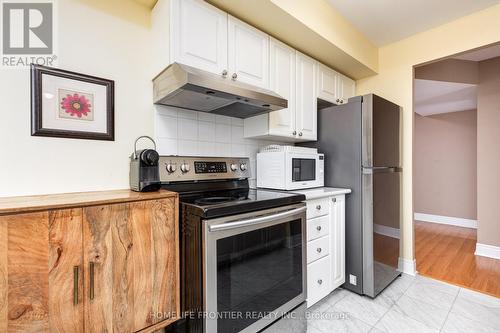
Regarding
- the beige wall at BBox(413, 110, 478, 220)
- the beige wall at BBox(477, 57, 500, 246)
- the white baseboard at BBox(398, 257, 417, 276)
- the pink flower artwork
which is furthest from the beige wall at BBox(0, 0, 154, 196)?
the beige wall at BBox(413, 110, 478, 220)

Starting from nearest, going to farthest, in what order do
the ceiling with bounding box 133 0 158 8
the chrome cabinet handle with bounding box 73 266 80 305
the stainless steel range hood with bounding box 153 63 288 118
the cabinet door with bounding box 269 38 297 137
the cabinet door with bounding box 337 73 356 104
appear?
the chrome cabinet handle with bounding box 73 266 80 305, the stainless steel range hood with bounding box 153 63 288 118, the ceiling with bounding box 133 0 158 8, the cabinet door with bounding box 269 38 297 137, the cabinet door with bounding box 337 73 356 104

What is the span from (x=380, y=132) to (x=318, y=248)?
1.16m

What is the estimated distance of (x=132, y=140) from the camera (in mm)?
1524

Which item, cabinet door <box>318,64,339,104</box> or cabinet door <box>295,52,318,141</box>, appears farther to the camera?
cabinet door <box>318,64,339,104</box>

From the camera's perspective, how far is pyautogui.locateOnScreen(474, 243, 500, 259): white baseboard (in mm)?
2857

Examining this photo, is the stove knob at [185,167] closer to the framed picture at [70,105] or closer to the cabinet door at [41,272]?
the framed picture at [70,105]

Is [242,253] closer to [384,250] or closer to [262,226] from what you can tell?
[262,226]

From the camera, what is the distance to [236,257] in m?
1.24

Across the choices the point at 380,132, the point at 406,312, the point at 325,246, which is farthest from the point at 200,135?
the point at 406,312

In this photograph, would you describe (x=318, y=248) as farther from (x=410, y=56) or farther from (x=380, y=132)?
(x=410, y=56)

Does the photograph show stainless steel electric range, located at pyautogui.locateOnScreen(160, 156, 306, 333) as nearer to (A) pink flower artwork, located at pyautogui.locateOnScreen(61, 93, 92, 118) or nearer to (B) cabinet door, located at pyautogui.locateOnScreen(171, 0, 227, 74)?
(A) pink flower artwork, located at pyautogui.locateOnScreen(61, 93, 92, 118)

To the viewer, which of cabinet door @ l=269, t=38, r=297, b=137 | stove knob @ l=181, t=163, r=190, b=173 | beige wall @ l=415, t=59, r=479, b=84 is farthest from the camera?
beige wall @ l=415, t=59, r=479, b=84

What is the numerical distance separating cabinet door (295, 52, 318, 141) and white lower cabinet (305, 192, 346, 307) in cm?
65

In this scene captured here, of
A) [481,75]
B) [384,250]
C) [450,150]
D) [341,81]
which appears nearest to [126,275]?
[384,250]
